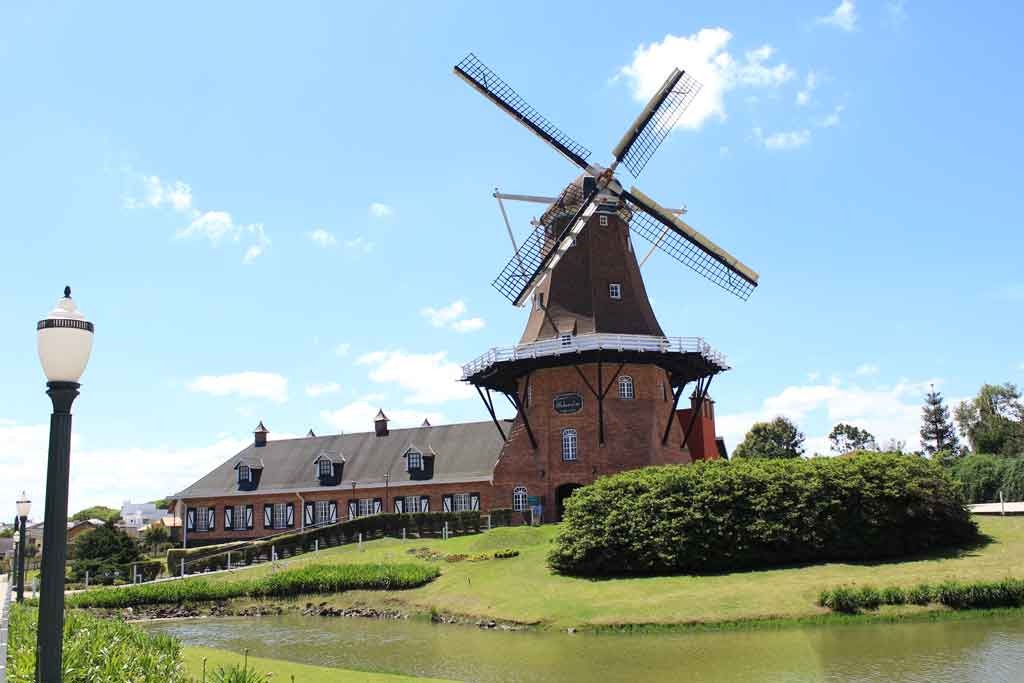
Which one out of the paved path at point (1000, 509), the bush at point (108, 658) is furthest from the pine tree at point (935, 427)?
the bush at point (108, 658)

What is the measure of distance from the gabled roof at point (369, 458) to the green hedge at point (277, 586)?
16201 millimetres

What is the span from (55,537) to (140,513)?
13877cm

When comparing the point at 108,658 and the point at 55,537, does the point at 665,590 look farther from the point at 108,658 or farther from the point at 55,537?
the point at 55,537

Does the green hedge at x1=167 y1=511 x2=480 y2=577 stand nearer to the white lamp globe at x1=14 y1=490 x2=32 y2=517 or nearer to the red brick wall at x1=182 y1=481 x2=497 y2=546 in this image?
the red brick wall at x1=182 y1=481 x2=497 y2=546

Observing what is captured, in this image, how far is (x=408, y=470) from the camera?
50250 mm

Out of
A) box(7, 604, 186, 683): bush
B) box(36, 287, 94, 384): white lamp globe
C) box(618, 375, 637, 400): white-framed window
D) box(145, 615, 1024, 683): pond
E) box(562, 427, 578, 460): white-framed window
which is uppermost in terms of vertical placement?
box(618, 375, 637, 400): white-framed window

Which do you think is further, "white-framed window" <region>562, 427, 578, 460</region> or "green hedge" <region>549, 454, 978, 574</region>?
"white-framed window" <region>562, 427, 578, 460</region>

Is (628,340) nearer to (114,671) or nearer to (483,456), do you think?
(483,456)

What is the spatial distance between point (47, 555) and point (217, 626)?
23.2 metres

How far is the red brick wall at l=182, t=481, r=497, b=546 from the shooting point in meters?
48.2

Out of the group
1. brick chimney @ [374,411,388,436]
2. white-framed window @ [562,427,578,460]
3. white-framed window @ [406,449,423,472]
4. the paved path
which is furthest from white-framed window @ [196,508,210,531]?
the paved path

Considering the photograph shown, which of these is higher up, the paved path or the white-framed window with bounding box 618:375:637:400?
the white-framed window with bounding box 618:375:637:400

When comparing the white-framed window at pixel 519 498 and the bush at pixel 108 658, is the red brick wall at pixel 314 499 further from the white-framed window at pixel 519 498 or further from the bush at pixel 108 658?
the bush at pixel 108 658

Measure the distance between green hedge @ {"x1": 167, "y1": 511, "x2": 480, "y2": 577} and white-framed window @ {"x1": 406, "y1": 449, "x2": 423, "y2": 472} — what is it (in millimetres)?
9025
